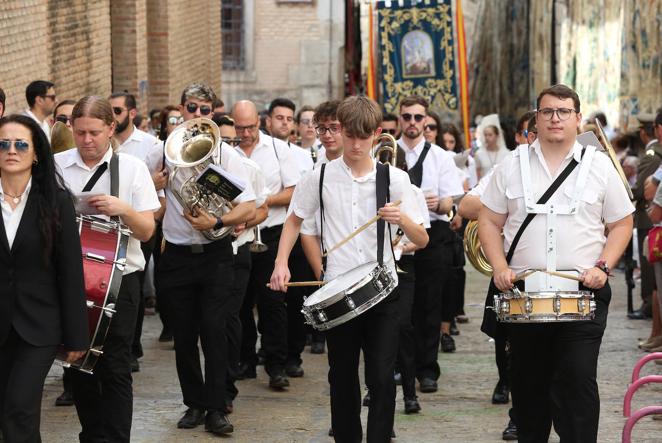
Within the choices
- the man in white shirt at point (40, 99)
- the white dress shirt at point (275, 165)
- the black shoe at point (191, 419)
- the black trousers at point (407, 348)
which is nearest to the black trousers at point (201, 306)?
the black shoe at point (191, 419)

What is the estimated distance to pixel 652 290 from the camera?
1319 cm

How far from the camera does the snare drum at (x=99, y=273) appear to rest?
724 centimetres

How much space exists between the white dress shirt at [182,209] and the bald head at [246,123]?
144 cm

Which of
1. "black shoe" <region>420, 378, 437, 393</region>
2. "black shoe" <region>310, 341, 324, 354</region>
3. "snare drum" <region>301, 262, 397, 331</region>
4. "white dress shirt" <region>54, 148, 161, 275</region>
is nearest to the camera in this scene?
"snare drum" <region>301, 262, 397, 331</region>

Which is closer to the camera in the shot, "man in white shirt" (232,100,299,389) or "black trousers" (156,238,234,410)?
"black trousers" (156,238,234,410)

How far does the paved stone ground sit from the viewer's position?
903 centimetres

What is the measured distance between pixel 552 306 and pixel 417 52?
48.2 feet

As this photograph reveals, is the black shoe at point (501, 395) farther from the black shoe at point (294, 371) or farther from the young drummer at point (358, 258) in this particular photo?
the young drummer at point (358, 258)

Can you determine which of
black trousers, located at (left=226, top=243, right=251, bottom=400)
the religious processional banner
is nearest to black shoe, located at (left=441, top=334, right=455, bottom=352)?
black trousers, located at (left=226, top=243, right=251, bottom=400)

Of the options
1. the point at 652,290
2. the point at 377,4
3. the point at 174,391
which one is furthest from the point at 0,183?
the point at 377,4

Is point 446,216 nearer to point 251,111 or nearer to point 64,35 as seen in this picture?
point 251,111

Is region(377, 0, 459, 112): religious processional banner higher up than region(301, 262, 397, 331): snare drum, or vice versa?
region(377, 0, 459, 112): religious processional banner

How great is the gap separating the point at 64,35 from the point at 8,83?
285 cm

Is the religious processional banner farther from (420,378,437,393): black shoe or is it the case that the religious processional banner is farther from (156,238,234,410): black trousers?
(156,238,234,410): black trousers
